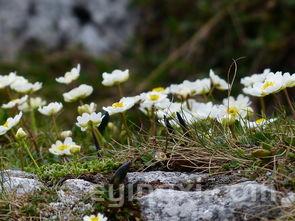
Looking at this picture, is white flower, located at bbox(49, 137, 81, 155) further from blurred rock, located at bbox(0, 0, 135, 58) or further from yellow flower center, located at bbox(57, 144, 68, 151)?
blurred rock, located at bbox(0, 0, 135, 58)

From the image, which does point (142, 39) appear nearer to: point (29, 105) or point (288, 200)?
point (29, 105)

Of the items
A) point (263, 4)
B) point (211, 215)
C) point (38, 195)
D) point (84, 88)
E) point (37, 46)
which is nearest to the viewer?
point (211, 215)

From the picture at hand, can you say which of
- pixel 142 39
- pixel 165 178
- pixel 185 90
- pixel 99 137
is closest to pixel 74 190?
pixel 165 178

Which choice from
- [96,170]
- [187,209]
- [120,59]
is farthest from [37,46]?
[187,209]

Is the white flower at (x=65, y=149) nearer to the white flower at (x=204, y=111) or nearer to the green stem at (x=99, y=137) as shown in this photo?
the green stem at (x=99, y=137)

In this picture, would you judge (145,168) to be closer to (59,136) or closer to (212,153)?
(212,153)

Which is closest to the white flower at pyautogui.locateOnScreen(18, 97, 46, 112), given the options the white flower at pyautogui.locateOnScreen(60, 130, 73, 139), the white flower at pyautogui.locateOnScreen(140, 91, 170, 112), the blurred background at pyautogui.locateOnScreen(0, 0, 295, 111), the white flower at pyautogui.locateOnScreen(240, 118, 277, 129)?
the white flower at pyautogui.locateOnScreen(60, 130, 73, 139)
